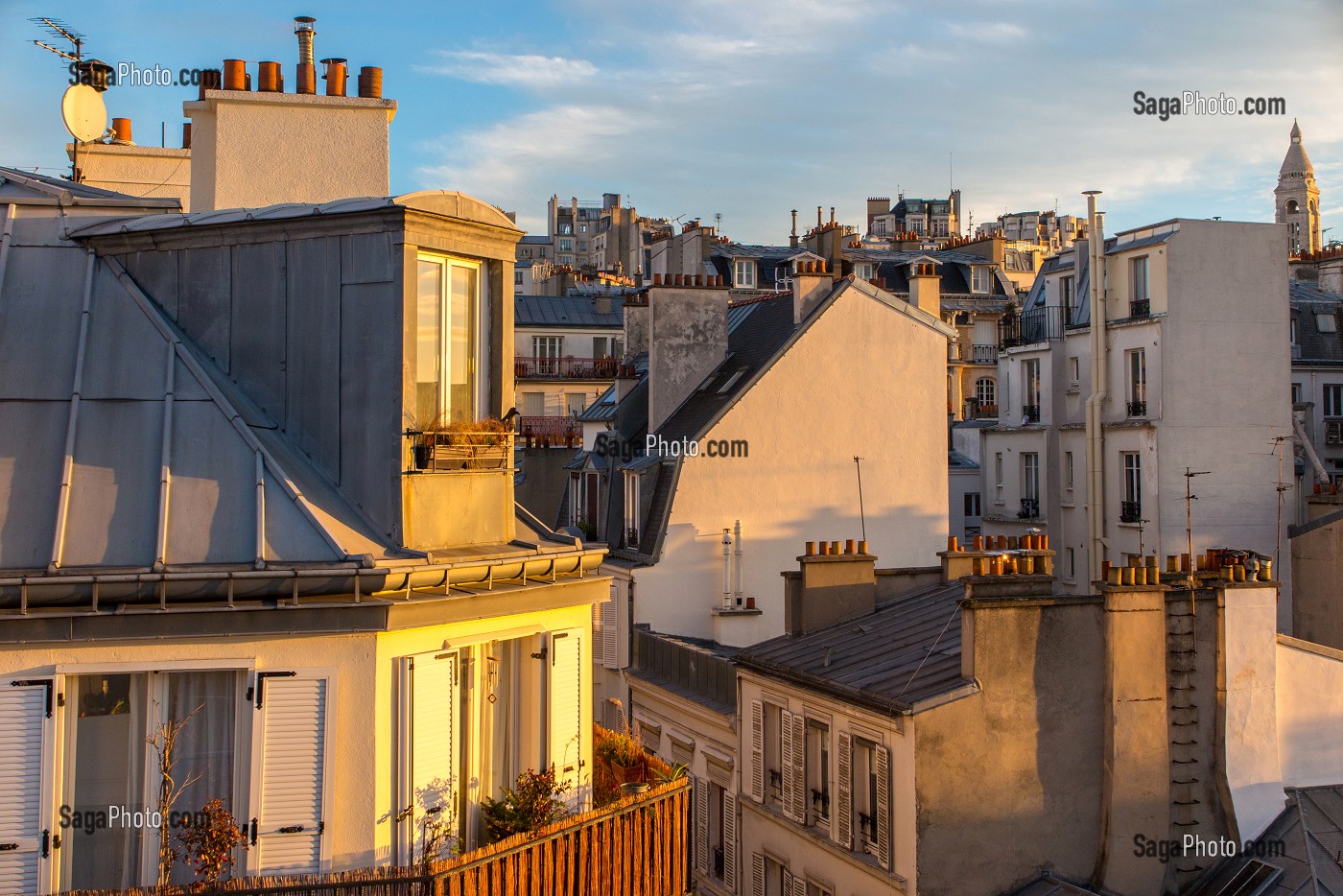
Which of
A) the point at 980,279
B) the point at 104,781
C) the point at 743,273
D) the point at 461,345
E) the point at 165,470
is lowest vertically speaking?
the point at 104,781

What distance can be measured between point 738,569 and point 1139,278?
15.0 m

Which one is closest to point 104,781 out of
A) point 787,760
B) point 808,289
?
point 787,760

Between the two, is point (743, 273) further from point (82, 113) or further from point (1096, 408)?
point (82, 113)

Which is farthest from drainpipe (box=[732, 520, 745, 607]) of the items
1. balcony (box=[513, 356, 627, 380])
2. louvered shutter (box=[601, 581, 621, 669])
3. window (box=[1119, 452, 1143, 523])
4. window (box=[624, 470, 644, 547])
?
Answer: balcony (box=[513, 356, 627, 380])

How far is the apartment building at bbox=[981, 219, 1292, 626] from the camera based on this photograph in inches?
1284

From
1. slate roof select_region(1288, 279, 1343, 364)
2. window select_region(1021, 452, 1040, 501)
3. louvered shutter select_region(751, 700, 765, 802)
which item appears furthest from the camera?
slate roof select_region(1288, 279, 1343, 364)

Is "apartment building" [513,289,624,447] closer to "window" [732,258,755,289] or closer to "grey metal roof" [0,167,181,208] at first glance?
"window" [732,258,755,289]

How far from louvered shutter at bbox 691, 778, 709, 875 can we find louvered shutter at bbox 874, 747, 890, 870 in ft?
19.3

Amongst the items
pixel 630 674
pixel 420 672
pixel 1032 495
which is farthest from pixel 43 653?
pixel 1032 495

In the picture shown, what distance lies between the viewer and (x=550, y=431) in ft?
132

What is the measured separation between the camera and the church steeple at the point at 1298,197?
124 m

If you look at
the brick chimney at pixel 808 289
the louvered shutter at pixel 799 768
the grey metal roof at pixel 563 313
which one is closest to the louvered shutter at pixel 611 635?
the brick chimney at pixel 808 289

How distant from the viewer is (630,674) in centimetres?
2533

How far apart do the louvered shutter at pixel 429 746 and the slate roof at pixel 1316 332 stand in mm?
38421
